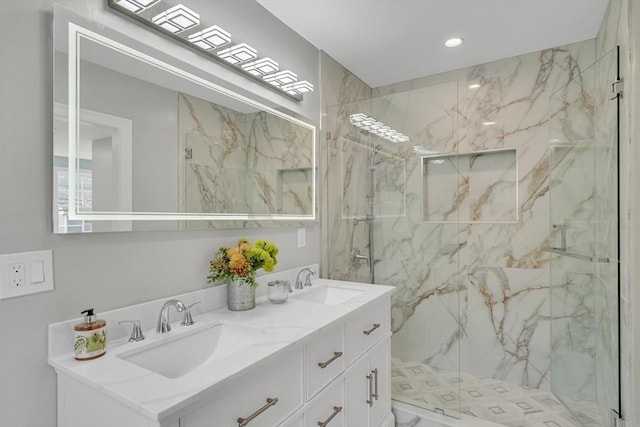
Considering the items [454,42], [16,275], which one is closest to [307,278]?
[16,275]

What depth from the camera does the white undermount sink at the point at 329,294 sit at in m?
2.00

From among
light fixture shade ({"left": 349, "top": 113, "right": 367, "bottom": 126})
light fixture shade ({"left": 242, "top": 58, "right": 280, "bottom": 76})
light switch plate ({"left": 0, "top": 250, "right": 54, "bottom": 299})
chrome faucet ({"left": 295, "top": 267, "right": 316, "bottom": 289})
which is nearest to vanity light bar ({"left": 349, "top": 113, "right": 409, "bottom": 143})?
light fixture shade ({"left": 349, "top": 113, "right": 367, "bottom": 126})

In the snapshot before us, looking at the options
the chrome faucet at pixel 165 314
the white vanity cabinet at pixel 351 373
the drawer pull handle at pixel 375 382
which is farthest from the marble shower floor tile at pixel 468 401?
the chrome faucet at pixel 165 314

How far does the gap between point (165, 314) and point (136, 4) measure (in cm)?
117

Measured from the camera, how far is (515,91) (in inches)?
108

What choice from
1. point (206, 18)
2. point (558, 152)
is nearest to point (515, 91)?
point (558, 152)

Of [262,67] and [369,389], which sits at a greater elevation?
[262,67]

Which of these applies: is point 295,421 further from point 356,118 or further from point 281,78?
point 356,118

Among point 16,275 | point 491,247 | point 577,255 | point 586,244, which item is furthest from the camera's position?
point 491,247

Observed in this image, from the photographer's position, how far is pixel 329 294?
83.4 inches

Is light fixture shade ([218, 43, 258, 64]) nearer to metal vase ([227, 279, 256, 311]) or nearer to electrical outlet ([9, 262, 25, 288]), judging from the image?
metal vase ([227, 279, 256, 311])

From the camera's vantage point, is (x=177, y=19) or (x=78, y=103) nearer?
(x=78, y=103)

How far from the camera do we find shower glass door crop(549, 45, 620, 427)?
1791 mm

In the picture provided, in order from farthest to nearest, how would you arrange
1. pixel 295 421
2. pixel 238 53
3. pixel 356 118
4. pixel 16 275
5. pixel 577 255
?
1. pixel 356 118
2. pixel 577 255
3. pixel 238 53
4. pixel 295 421
5. pixel 16 275
